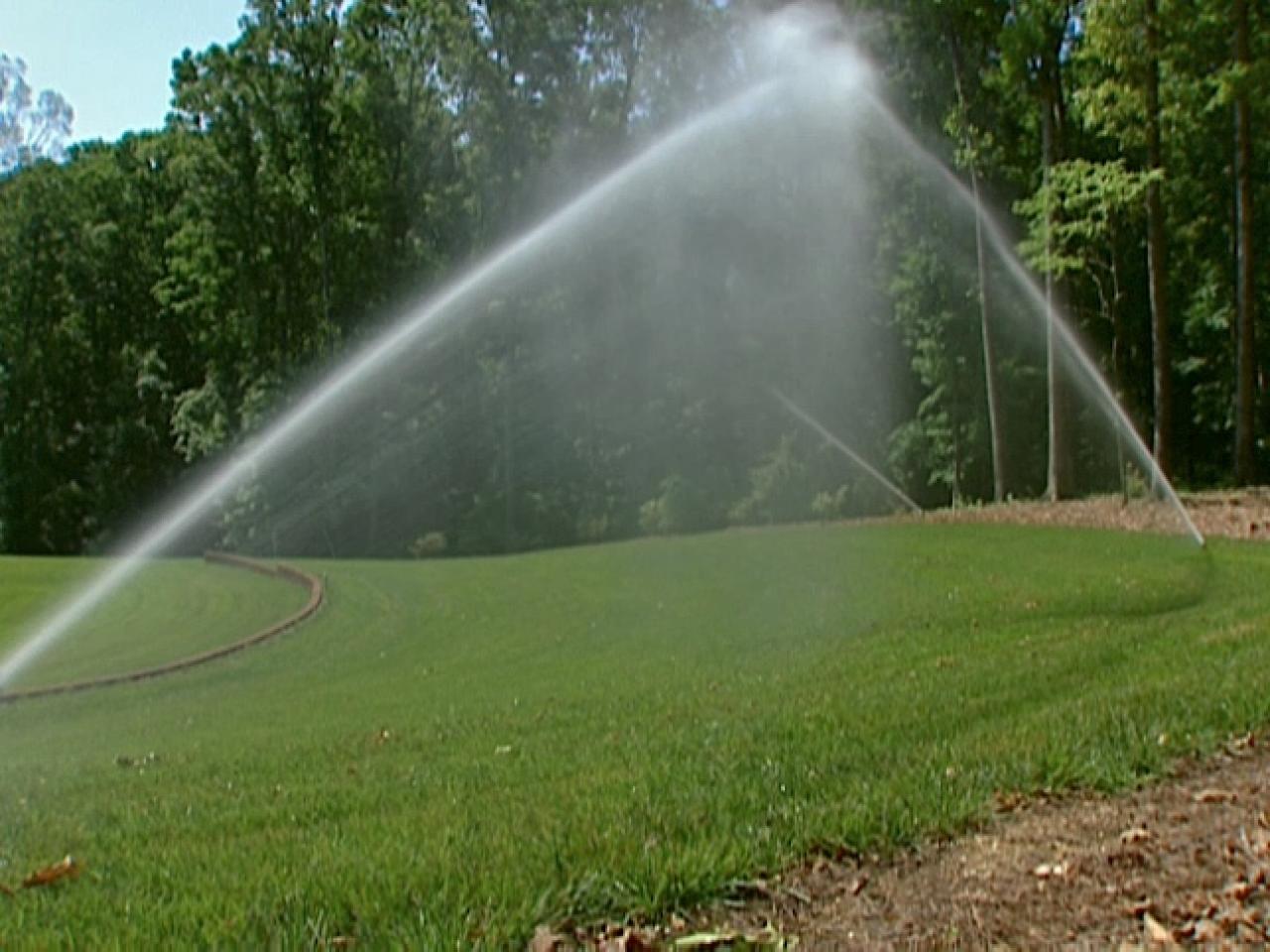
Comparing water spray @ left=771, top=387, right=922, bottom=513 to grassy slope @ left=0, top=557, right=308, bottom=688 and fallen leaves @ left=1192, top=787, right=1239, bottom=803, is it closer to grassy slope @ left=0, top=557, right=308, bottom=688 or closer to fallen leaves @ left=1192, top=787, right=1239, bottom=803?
grassy slope @ left=0, top=557, right=308, bottom=688

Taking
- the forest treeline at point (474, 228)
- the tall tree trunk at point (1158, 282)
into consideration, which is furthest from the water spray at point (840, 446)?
the tall tree trunk at point (1158, 282)

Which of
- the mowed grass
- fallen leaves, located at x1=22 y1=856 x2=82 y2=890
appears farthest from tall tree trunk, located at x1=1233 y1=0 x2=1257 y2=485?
fallen leaves, located at x1=22 y1=856 x2=82 y2=890

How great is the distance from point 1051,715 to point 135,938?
15.4 ft

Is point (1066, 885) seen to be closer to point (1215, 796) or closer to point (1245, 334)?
point (1215, 796)

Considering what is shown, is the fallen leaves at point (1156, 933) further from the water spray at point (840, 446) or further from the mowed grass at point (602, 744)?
the water spray at point (840, 446)

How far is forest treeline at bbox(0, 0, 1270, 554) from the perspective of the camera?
1087 inches

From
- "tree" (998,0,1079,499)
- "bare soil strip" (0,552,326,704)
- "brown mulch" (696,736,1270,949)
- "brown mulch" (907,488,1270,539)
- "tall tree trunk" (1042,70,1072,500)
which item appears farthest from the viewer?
"tall tree trunk" (1042,70,1072,500)

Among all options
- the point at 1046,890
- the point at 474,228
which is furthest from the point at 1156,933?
the point at 474,228

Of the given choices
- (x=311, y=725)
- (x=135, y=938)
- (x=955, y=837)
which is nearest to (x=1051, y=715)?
(x=955, y=837)

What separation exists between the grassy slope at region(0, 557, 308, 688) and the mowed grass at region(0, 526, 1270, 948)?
1945 millimetres

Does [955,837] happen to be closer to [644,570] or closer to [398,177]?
[644,570]

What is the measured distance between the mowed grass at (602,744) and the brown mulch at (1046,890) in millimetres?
168

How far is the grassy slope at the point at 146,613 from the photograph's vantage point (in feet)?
53.7

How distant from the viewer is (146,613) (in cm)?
2059
